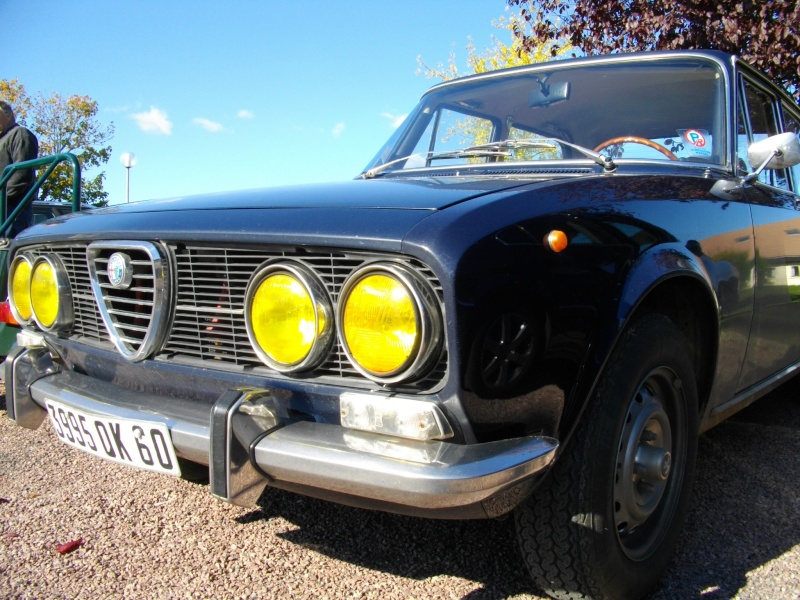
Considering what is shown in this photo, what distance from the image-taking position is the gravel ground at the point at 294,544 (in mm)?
1924

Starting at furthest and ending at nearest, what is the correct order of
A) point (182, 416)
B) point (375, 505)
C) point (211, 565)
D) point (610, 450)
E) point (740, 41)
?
1. point (740, 41)
2. point (211, 565)
3. point (182, 416)
4. point (610, 450)
5. point (375, 505)

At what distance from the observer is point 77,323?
2250 mm

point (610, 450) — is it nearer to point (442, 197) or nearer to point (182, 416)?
point (442, 197)

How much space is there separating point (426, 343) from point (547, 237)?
1.26 ft

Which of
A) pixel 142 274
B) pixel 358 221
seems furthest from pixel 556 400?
pixel 142 274

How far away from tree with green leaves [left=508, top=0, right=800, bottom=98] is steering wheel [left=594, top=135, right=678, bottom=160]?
12.1ft

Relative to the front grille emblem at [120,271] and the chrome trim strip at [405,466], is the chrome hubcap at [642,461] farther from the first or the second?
the front grille emblem at [120,271]

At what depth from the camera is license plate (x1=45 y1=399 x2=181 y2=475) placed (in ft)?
5.59

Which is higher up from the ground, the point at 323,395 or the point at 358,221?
the point at 358,221

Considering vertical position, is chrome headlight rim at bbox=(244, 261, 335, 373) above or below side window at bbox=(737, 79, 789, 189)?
below

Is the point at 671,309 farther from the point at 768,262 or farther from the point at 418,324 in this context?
the point at 418,324

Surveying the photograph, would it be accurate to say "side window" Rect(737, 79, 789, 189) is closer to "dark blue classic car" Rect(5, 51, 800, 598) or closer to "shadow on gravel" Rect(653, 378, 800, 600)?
"dark blue classic car" Rect(5, 51, 800, 598)

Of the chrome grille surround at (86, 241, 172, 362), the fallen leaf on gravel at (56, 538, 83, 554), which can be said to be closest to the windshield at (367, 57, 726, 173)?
the chrome grille surround at (86, 241, 172, 362)

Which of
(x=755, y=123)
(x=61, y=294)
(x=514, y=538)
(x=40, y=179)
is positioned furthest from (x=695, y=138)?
(x=40, y=179)
